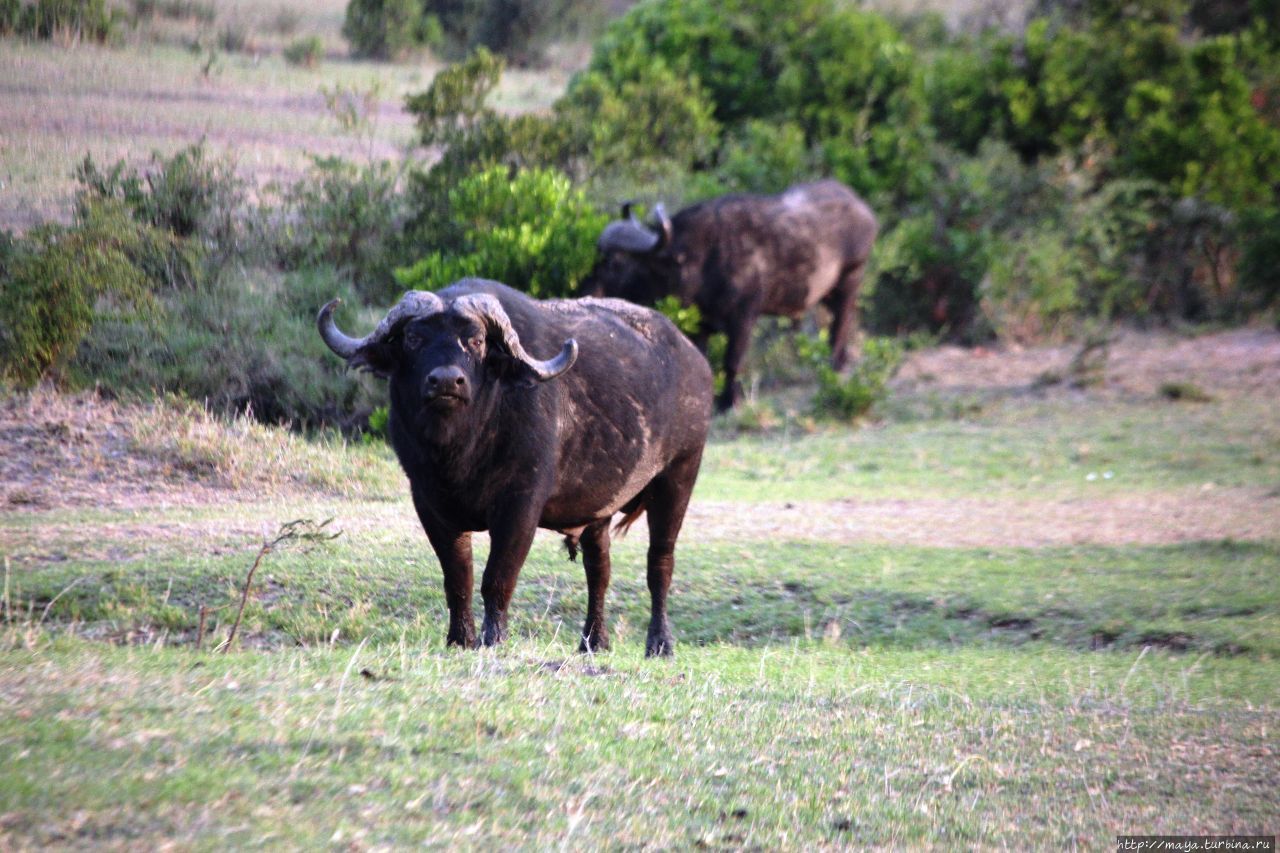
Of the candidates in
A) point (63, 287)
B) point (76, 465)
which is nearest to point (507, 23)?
point (63, 287)

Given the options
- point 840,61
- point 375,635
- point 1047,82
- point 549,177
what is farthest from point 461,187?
point 1047,82

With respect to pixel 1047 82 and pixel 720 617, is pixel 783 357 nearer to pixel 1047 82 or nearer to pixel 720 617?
pixel 1047 82

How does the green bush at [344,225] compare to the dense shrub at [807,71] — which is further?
the dense shrub at [807,71]

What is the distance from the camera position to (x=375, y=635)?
8.49m

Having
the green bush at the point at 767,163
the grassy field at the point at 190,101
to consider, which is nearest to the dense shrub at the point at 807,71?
the green bush at the point at 767,163

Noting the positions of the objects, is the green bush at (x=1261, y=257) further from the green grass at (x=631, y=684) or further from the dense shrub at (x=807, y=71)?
the green grass at (x=631, y=684)

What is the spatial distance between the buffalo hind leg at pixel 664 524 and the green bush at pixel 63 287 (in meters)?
5.69

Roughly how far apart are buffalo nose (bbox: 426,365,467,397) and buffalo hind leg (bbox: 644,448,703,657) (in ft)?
8.11

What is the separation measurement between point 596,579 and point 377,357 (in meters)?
2.20

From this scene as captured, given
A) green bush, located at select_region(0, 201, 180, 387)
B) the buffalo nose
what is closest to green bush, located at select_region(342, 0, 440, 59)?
green bush, located at select_region(0, 201, 180, 387)

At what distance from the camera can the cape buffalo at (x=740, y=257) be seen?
1669cm

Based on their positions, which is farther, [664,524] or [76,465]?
[76,465]

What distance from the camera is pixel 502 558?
24.8 feet

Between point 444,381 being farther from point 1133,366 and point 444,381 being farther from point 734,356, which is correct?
point 1133,366
